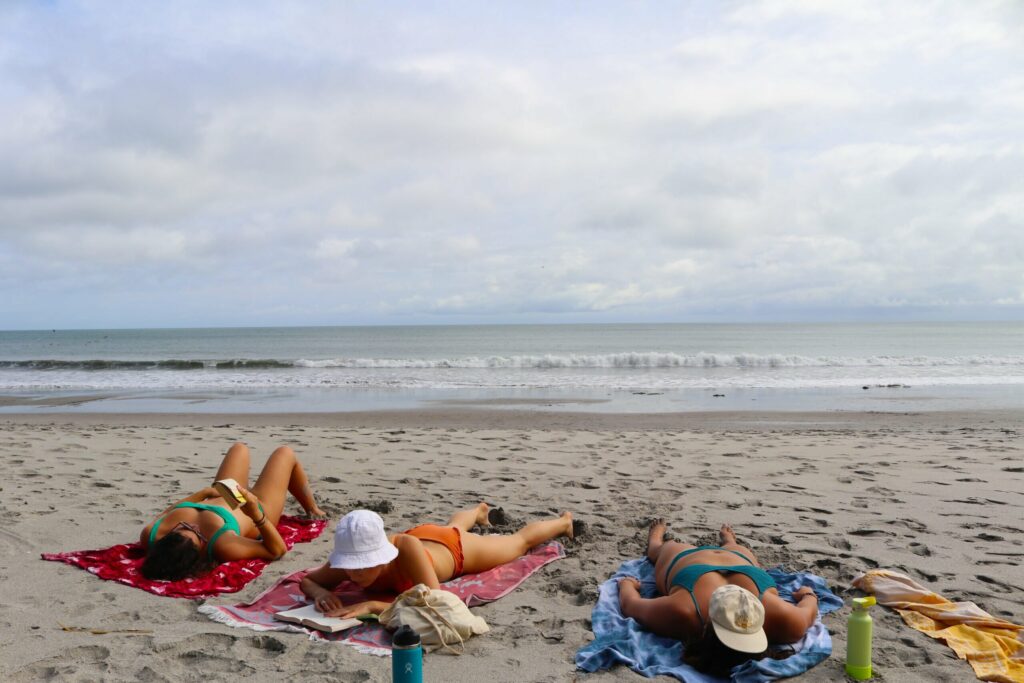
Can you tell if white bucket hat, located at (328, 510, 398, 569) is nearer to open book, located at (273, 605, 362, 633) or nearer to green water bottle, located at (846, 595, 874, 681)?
open book, located at (273, 605, 362, 633)

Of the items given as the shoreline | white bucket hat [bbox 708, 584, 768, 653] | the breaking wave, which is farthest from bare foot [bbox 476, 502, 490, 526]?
the breaking wave

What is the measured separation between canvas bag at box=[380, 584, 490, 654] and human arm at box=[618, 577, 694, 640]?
2.76 ft

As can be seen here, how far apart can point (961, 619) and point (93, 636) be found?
4696mm

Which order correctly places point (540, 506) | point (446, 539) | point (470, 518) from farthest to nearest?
1. point (540, 506)
2. point (470, 518)
3. point (446, 539)

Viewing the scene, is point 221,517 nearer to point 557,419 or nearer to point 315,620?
point 315,620

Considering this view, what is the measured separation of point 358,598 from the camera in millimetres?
4305

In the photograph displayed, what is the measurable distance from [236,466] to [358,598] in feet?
6.59

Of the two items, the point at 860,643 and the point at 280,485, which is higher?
the point at 280,485

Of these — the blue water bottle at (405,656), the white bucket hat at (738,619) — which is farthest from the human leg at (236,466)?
the white bucket hat at (738,619)

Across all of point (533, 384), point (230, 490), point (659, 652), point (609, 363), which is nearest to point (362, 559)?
point (230, 490)

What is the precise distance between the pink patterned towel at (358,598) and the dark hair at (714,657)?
4.57 feet

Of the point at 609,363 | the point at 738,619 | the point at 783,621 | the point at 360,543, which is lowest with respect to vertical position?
the point at 783,621

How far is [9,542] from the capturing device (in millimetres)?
5328

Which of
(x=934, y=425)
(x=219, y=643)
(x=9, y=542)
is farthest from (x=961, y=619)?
(x=934, y=425)
